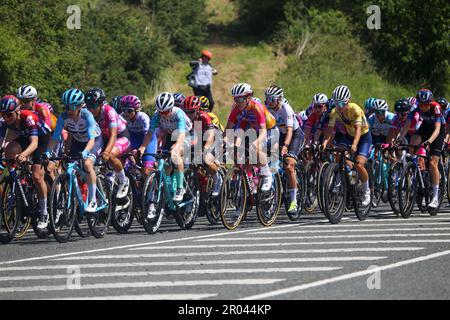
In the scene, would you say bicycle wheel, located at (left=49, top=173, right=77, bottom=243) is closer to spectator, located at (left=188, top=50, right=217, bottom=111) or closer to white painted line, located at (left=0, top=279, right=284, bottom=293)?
white painted line, located at (left=0, top=279, right=284, bottom=293)

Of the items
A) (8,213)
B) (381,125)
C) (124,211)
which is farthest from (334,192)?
(8,213)

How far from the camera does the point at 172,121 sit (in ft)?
55.2

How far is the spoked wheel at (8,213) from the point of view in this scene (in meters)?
15.2

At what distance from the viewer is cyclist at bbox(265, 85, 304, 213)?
58.4ft

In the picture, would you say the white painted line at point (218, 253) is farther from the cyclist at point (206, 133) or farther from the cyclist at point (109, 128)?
the cyclist at point (206, 133)

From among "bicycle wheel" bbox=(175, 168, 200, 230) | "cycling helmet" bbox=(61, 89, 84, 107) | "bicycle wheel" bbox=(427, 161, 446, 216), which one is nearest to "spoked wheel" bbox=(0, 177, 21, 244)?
"cycling helmet" bbox=(61, 89, 84, 107)

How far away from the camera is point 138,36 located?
35.4 m

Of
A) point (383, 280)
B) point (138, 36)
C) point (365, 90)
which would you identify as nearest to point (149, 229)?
point (383, 280)

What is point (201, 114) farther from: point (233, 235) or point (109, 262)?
point (109, 262)

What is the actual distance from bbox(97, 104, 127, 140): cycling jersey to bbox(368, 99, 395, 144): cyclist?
5810 mm

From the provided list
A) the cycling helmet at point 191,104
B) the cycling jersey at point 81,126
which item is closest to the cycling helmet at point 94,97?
the cycling jersey at point 81,126

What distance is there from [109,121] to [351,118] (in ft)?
12.9

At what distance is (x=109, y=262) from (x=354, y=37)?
3305cm
